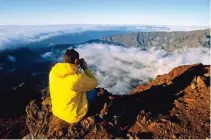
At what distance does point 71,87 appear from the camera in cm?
842

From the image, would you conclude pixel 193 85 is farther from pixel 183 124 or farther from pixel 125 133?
pixel 125 133

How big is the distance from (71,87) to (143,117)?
3106 millimetres

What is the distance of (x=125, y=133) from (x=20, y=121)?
8.55 metres

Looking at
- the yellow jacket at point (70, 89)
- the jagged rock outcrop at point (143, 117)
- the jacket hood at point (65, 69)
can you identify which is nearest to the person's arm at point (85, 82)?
the yellow jacket at point (70, 89)

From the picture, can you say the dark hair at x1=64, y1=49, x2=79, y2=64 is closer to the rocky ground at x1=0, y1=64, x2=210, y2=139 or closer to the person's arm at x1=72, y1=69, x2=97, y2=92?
the person's arm at x1=72, y1=69, x2=97, y2=92

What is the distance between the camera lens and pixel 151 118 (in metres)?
9.89

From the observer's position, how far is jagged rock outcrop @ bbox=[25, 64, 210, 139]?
918cm

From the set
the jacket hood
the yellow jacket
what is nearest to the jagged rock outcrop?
the yellow jacket

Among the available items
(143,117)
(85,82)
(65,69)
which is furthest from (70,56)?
(143,117)

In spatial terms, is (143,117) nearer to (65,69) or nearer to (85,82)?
(85,82)

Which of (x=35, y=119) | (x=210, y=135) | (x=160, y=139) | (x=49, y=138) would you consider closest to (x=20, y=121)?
(x=35, y=119)

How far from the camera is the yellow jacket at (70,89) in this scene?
838cm

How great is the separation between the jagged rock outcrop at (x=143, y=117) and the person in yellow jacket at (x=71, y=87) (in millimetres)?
605

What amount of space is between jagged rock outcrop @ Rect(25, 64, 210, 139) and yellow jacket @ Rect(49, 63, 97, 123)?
56 cm
